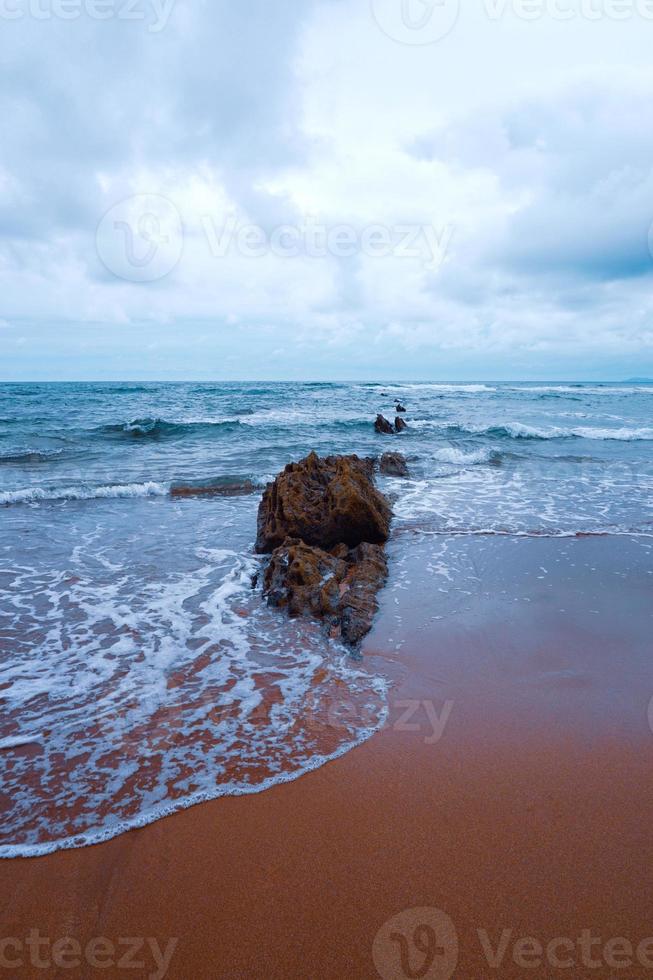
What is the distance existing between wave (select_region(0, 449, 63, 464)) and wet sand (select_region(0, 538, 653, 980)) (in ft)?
50.2

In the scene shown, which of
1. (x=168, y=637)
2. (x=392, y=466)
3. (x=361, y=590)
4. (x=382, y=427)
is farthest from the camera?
(x=382, y=427)

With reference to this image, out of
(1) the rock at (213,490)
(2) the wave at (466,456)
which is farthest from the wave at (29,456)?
(2) the wave at (466,456)

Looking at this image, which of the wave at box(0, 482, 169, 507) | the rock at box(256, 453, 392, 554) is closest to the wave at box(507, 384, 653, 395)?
the wave at box(0, 482, 169, 507)

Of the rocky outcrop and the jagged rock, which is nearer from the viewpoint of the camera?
the jagged rock

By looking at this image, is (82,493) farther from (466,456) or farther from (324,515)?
(466,456)

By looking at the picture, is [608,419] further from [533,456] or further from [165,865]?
[165,865]

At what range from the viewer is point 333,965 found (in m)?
1.93

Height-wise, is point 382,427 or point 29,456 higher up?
point 382,427

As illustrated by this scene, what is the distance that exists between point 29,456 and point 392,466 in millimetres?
11461

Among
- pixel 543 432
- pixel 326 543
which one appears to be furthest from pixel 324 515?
pixel 543 432

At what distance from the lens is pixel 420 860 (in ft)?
7.64

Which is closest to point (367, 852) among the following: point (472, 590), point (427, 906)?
point (427, 906)

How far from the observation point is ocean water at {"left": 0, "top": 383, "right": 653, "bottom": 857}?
9.61 feet

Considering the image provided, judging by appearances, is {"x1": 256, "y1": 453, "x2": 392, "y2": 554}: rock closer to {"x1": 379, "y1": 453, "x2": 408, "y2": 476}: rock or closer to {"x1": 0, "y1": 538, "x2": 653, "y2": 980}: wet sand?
{"x1": 0, "y1": 538, "x2": 653, "y2": 980}: wet sand
